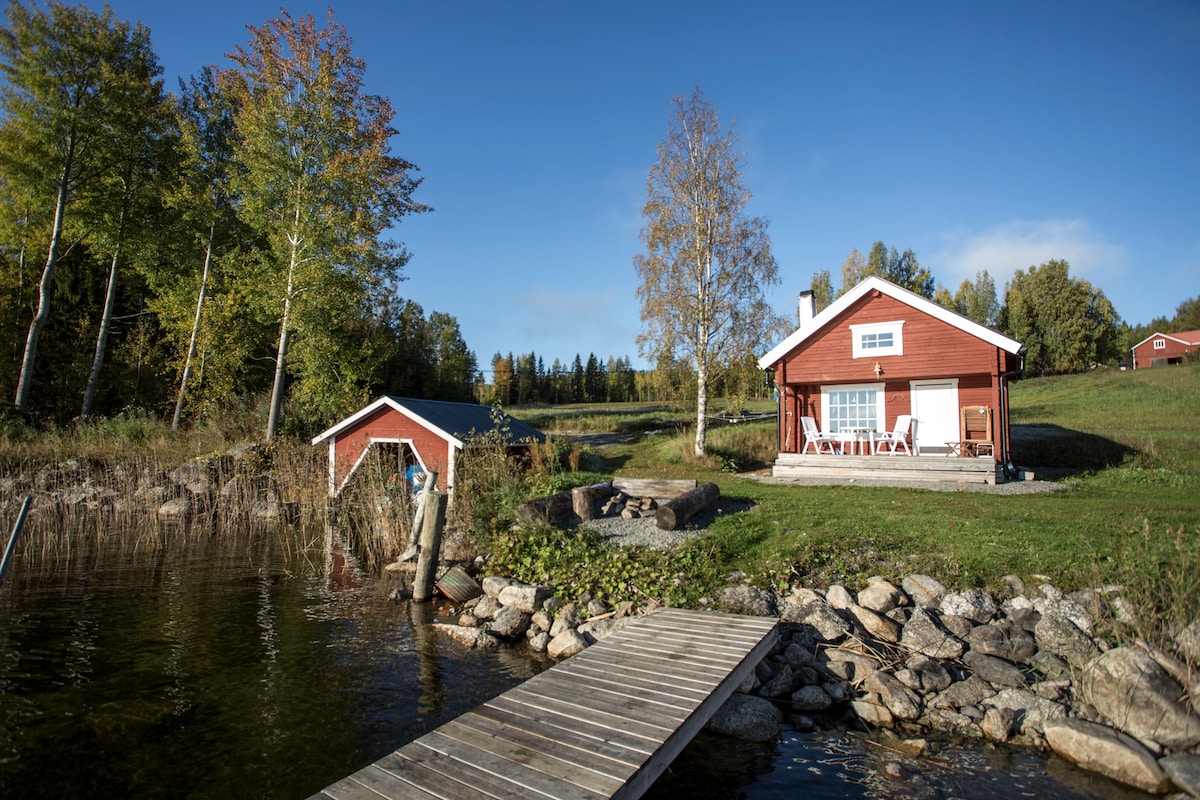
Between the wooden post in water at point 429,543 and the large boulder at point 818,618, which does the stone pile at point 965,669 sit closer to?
the large boulder at point 818,618

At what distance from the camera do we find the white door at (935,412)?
1741 centimetres

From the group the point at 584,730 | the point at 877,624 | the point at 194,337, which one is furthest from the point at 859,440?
the point at 194,337

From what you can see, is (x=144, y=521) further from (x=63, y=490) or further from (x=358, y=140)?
(x=358, y=140)

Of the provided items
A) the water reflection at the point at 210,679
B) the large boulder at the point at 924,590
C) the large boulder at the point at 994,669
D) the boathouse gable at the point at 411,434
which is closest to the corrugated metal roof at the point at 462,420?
the boathouse gable at the point at 411,434

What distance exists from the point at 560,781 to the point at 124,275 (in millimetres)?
29187

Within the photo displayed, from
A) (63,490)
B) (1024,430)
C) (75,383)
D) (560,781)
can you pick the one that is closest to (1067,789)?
(560,781)

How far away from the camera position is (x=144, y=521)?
46.1 ft

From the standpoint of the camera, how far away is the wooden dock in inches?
153

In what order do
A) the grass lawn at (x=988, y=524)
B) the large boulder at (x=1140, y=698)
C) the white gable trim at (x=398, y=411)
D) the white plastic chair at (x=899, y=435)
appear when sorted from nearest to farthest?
the large boulder at (x=1140, y=698) < the grass lawn at (x=988, y=524) < the white gable trim at (x=398, y=411) < the white plastic chair at (x=899, y=435)

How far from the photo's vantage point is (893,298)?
1741 cm

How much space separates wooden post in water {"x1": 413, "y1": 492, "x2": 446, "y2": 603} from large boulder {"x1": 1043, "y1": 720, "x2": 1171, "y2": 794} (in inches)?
301

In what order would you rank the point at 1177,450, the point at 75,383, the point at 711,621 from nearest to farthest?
the point at 711,621
the point at 1177,450
the point at 75,383

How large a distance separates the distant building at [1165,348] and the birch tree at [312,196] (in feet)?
200

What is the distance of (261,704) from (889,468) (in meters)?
14.0
